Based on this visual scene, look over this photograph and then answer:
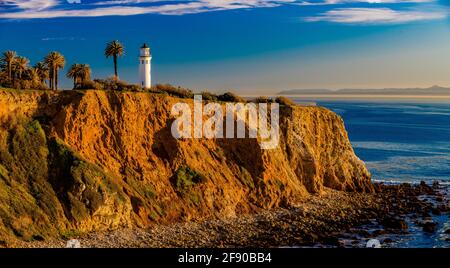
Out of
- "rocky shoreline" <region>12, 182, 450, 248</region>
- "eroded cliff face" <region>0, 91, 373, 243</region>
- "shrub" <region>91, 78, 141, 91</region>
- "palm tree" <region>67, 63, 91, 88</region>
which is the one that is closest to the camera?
"eroded cliff face" <region>0, 91, 373, 243</region>

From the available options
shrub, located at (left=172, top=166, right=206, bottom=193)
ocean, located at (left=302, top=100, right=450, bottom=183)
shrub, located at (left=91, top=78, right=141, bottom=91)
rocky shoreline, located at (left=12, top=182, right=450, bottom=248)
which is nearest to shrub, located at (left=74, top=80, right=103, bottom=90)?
shrub, located at (left=91, top=78, right=141, bottom=91)

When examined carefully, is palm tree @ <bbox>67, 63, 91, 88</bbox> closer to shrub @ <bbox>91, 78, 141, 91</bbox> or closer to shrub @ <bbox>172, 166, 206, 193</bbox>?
shrub @ <bbox>91, 78, 141, 91</bbox>

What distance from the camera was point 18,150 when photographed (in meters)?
40.0

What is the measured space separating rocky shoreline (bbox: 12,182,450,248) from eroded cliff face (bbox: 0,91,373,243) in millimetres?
1425

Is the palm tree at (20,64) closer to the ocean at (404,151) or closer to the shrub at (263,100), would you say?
the shrub at (263,100)

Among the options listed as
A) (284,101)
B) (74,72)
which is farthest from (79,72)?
(284,101)

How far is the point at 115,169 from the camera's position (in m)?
43.3

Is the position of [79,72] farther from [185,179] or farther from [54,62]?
[185,179]

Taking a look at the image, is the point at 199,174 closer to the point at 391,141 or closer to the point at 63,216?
the point at 63,216

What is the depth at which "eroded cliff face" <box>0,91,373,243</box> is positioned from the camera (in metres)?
38.2

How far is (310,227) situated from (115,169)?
16.7 metres

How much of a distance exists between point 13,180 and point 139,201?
30.4 feet
